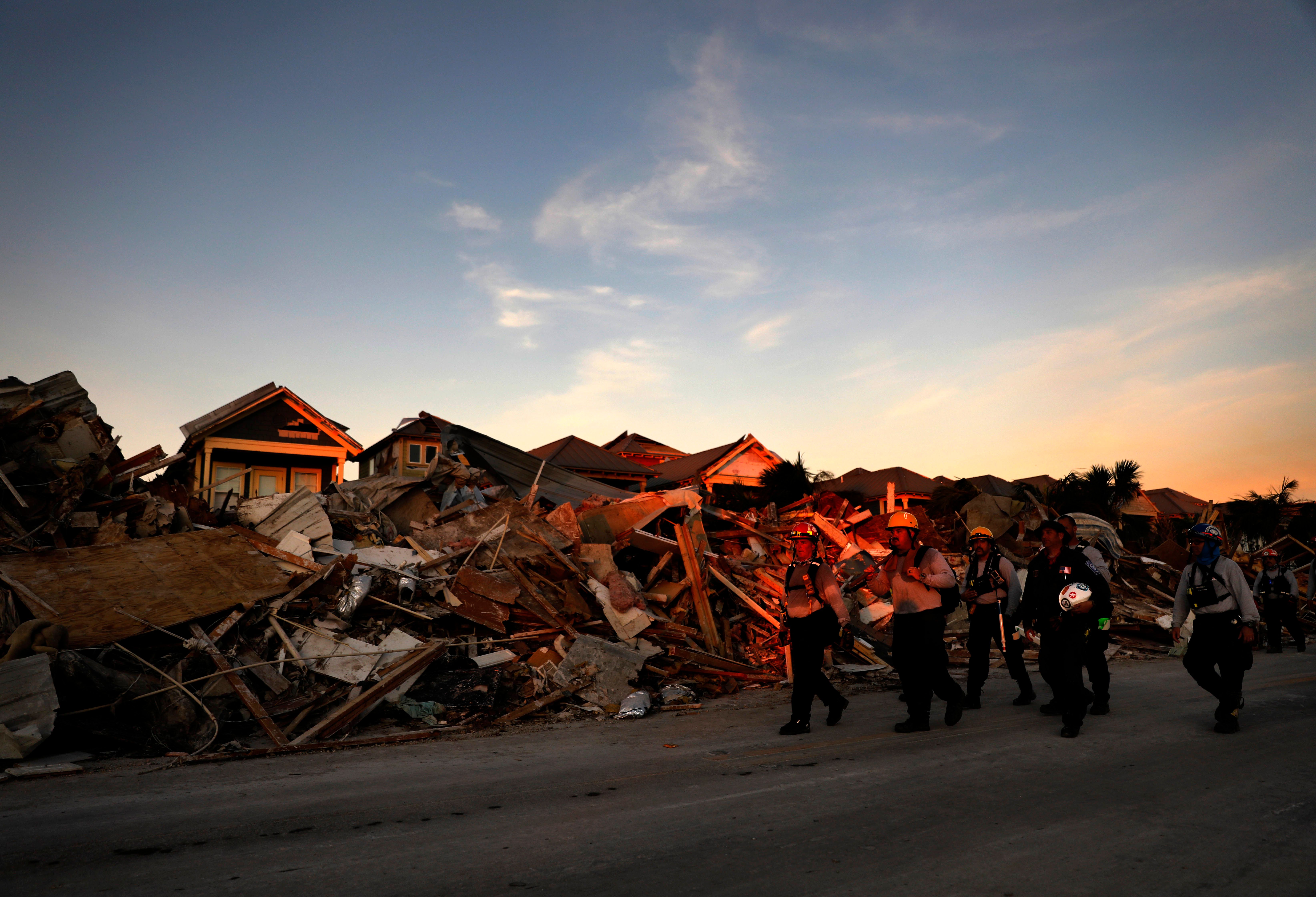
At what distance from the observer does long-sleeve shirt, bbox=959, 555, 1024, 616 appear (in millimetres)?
9281

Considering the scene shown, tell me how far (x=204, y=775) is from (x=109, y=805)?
0.98 metres

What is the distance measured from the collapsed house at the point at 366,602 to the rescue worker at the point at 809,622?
2281mm

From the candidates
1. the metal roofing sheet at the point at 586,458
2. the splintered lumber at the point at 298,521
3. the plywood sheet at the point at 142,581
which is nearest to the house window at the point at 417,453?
the metal roofing sheet at the point at 586,458

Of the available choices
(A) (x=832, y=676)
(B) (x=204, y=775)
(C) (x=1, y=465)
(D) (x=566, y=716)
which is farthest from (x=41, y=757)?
(A) (x=832, y=676)

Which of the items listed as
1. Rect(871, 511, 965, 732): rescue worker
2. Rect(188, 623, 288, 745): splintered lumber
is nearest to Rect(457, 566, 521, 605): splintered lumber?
Rect(188, 623, 288, 745): splintered lumber

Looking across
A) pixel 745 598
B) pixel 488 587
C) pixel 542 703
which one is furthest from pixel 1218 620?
pixel 488 587

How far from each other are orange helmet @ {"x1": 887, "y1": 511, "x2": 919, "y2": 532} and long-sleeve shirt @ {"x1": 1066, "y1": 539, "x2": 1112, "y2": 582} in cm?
169

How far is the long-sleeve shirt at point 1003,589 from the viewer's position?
928 centimetres

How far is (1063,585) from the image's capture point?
7.93 m

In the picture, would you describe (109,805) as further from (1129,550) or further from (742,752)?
(1129,550)

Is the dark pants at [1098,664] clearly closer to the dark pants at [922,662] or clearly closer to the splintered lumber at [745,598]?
the dark pants at [922,662]

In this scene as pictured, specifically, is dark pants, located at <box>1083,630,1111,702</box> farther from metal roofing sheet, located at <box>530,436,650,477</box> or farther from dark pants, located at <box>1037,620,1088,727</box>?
metal roofing sheet, located at <box>530,436,650,477</box>

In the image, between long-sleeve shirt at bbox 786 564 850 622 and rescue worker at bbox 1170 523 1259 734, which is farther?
long-sleeve shirt at bbox 786 564 850 622

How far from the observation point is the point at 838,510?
19.5 metres
